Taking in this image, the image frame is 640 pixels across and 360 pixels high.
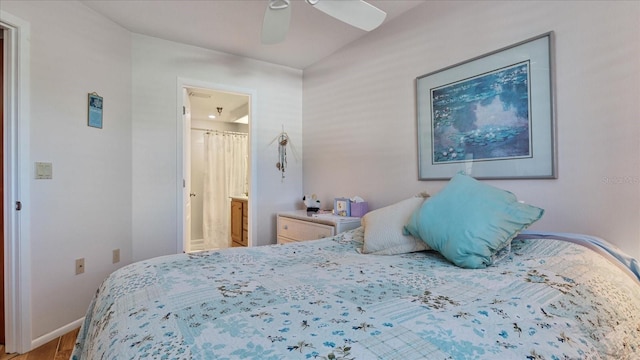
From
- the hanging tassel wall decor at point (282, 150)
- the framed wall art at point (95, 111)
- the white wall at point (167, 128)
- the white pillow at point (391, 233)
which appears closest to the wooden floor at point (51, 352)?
the white wall at point (167, 128)

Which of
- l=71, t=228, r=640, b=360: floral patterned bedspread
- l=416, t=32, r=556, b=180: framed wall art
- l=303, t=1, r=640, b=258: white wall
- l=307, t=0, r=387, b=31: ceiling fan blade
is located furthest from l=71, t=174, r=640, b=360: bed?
l=307, t=0, r=387, b=31: ceiling fan blade

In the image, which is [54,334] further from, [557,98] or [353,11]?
[557,98]

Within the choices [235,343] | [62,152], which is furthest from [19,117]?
[235,343]

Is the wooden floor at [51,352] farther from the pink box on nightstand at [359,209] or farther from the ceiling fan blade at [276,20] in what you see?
the ceiling fan blade at [276,20]

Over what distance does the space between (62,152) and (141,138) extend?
702 millimetres

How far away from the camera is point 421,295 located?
37.9 inches

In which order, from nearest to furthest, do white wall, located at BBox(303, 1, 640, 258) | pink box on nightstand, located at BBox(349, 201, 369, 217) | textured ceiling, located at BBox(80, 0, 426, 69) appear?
1. white wall, located at BBox(303, 1, 640, 258)
2. textured ceiling, located at BBox(80, 0, 426, 69)
3. pink box on nightstand, located at BBox(349, 201, 369, 217)

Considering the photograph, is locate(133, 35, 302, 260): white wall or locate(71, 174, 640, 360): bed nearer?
locate(71, 174, 640, 360): bed

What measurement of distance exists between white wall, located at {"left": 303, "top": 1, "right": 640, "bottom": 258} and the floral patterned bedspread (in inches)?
14.2

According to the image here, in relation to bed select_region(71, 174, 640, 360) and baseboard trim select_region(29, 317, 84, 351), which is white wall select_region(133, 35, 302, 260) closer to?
baseboard trim select_region(29, 317, 84, 351)

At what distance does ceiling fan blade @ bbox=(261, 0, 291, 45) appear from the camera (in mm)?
1602

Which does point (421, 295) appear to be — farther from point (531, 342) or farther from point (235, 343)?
point (235, 343)

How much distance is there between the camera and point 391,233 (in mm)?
1574

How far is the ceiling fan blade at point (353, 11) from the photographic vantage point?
1.59 metres
